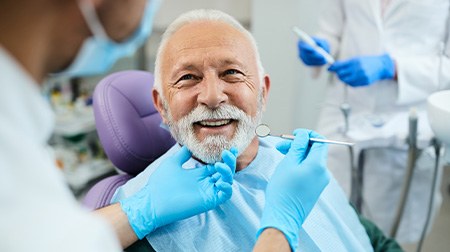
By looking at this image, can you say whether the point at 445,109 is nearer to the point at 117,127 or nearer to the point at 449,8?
the point at 449,8

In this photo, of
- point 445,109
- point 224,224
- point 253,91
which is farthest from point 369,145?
point 224,224

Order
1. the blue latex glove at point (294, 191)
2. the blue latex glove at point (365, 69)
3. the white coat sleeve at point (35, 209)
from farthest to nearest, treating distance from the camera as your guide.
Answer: the blue latex glove at point (365, 69) → the blue latex glove at point (294, 191) → the white coat sleeve at point (35, 209)

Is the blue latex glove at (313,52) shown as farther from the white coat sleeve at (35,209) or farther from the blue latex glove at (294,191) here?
Result: the white coat sleeve at (35,209)

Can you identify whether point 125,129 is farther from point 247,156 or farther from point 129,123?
point 247,156

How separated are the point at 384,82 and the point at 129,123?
1064 millimetres

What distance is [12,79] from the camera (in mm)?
556

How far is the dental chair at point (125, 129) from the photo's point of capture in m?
1.32

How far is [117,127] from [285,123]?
1.45 metres

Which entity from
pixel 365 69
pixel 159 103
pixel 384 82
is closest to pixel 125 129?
pixel 159 103

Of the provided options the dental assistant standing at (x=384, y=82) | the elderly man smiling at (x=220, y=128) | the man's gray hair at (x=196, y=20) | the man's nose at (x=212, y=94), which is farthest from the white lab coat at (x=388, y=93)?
the man's nose at (x=212, y=94)

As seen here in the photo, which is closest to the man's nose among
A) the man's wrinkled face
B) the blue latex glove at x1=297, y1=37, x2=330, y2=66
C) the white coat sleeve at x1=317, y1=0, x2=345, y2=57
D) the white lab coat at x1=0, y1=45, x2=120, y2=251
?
the man's wrinkled face

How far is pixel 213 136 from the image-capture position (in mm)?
1230

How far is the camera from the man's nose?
121cm

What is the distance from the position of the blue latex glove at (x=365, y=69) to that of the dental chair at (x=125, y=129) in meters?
0.76
